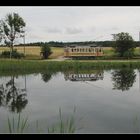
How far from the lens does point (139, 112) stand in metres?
9.95

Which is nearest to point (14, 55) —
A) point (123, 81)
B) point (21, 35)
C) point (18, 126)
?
point (21, 35)

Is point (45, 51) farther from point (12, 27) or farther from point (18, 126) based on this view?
point (18, 126)

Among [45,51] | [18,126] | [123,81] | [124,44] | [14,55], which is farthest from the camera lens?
[45,51]

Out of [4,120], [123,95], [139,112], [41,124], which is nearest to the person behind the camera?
[41,124]

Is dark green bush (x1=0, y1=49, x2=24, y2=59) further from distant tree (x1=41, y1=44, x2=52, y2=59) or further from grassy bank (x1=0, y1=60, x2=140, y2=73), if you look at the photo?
grassy bank (x1=0, y1=60, x2=140, y2=73)

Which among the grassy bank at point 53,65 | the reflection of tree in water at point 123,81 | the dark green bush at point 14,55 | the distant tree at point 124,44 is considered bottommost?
the reflection of tree in water at point 123,81

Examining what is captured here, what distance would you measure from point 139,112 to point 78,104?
9.70 ft

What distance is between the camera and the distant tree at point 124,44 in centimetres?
4625

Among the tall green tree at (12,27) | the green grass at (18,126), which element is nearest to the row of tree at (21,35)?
the tall green tree at (12,27)

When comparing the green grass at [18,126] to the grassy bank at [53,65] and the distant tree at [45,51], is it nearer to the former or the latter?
the grassy bank at [53,65]

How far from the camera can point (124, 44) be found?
46406 mm
